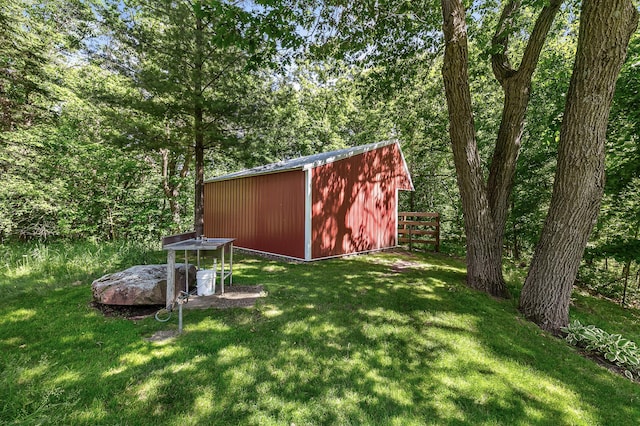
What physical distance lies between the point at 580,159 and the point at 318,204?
16.2 feet

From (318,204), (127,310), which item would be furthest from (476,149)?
(127,310)

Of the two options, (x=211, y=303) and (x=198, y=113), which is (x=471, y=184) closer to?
(x=211, y=303)

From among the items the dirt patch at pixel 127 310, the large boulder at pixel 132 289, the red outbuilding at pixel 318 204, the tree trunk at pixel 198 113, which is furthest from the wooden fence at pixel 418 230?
the dirt patch at pixel 127 310

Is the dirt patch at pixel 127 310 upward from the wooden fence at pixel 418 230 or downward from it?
downward

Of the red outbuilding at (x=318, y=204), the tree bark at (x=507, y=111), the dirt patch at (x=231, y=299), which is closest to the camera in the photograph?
the dirt patch at (x=231, y=299)

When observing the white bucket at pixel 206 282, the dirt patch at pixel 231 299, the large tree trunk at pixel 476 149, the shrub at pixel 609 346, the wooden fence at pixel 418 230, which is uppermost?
the large tree trunk at pixel 476 149

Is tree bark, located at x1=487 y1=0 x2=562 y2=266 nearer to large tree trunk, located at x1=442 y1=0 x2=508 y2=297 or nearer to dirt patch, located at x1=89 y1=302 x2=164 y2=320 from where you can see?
large tree trunk, located at x1=442 y1=0 x2=508 y2=297

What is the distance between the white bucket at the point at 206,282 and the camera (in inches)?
167

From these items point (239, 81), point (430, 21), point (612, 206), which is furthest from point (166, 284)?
point (612, 206)

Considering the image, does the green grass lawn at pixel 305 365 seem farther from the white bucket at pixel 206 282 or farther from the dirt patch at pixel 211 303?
the white bucket at pixel 206 282

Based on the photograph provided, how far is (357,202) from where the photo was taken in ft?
26.6

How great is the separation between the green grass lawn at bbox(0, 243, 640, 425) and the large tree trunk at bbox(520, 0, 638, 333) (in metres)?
0.58

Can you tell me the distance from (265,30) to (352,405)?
4.82 metres

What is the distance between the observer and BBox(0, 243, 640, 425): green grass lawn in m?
2.07
